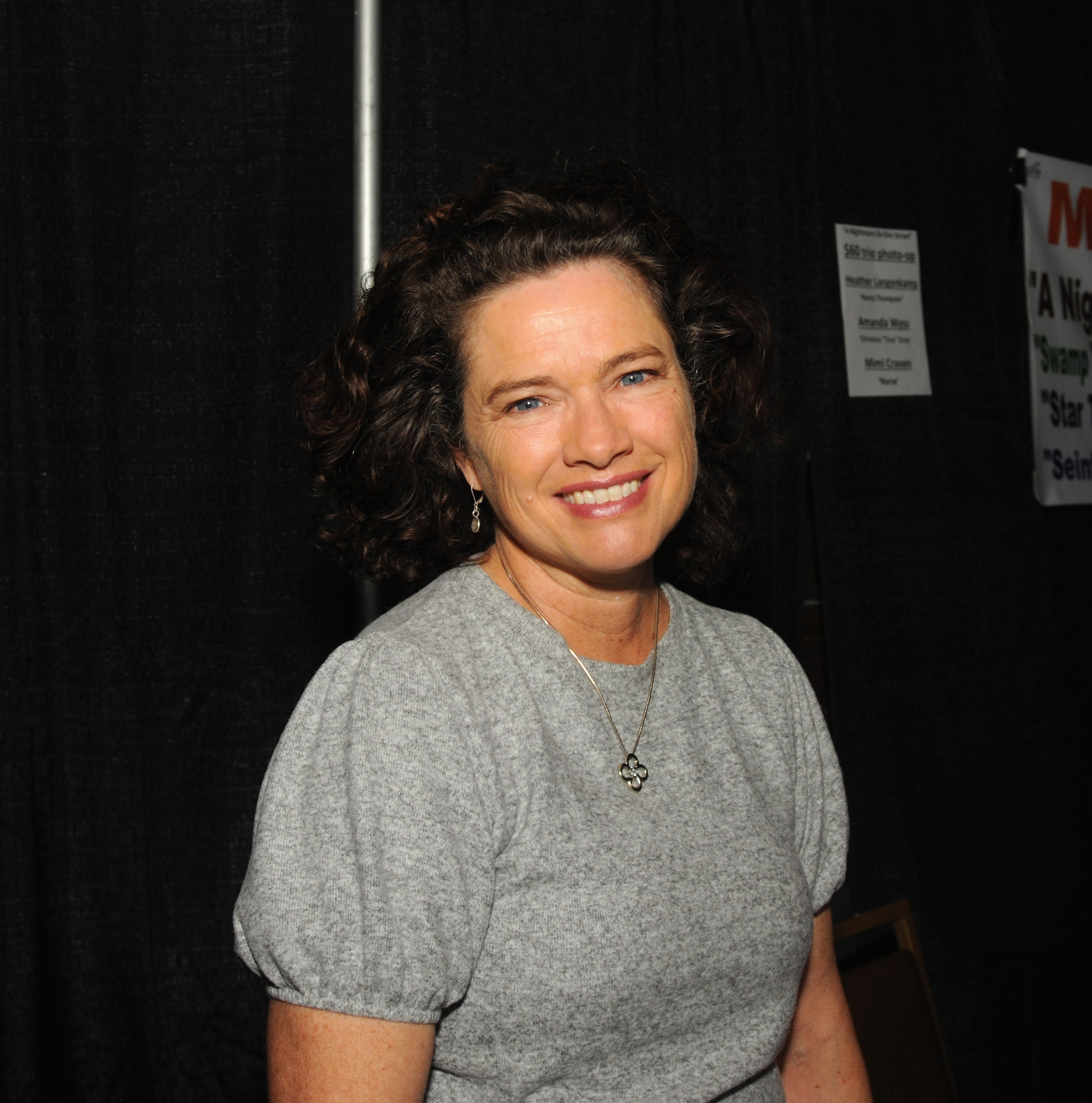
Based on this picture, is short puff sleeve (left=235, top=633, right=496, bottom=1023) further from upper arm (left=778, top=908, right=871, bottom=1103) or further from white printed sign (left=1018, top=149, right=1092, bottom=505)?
white printed sign (left=1018, top=149, right=1092, bottom=505)

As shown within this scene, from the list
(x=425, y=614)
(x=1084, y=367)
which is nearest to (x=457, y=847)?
(x=425, y=614)

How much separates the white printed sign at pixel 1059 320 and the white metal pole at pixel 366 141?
72.9 inches

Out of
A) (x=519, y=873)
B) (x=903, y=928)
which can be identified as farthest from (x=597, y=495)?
(x=903, y=928)

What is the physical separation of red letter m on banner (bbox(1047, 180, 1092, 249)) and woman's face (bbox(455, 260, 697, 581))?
206 centimetres

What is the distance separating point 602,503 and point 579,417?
110 millimetres

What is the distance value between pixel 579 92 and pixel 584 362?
1041 millimetres

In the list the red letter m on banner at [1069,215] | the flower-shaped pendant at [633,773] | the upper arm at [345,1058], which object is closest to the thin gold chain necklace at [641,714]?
the flower-shaped pendant at [633,773]

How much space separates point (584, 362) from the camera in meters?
1.27

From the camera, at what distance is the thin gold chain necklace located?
4.18ft

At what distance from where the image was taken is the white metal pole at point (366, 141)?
1785mm

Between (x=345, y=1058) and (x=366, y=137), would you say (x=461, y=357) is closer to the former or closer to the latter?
(x=366, y=137)

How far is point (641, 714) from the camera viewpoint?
1.35 metres

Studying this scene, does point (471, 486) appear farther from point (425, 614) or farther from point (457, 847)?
point (457, 847)

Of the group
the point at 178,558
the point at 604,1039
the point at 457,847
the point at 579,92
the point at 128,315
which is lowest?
the point at 604,1039
